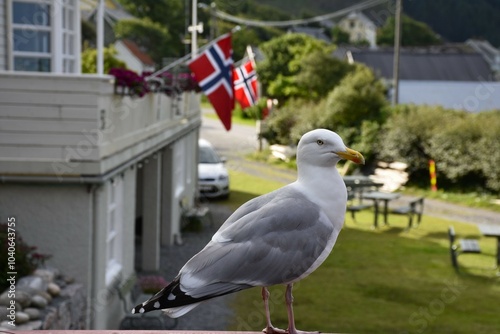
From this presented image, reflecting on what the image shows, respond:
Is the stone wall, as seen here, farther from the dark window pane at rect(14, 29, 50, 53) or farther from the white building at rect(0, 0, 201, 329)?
the dark window pane at rect(14, 29, 50, 53)

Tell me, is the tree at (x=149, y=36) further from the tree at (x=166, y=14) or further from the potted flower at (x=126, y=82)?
the potted flower at (x=126, y=82)

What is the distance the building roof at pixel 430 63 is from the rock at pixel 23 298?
50.4 m

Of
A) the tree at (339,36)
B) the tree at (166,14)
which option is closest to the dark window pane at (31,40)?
the tree at (166,14)

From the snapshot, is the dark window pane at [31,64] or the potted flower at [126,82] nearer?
the potted flower at [126,82]

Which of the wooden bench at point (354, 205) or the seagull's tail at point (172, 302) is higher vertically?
the seagull's tail at point (172, 302)

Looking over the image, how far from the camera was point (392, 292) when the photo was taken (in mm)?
15648

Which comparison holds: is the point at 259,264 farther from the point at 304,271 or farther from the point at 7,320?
the point at 7,320

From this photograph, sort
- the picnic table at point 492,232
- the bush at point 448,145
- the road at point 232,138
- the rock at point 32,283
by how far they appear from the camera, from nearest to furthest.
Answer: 1. the rock at point 32,283
2. the picnic table at point 492,232
3. the bush at point 448,145
4. the road at point 232,138

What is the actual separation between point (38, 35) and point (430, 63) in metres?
52.8

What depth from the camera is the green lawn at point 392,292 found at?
13.5m

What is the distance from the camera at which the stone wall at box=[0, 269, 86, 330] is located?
7934mm

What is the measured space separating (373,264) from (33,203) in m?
9.68

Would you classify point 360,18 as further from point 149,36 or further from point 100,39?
point 100,39

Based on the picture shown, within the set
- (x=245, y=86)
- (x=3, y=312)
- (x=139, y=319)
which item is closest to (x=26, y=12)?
(x=139, y=319)
